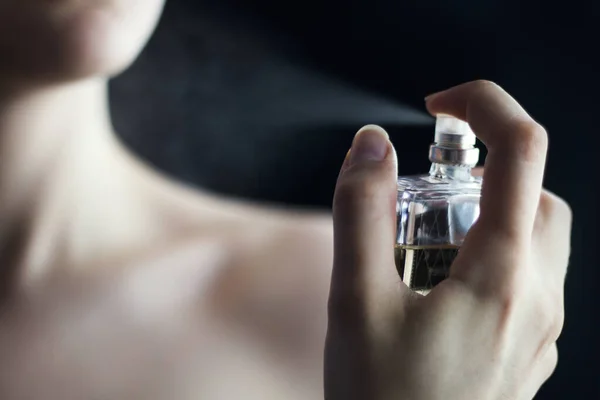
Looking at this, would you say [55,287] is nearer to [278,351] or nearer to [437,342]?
[278,351]

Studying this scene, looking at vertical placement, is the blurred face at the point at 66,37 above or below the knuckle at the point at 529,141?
above

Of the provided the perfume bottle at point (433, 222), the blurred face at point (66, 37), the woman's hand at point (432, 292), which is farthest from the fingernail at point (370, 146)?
the blurred face at point (66, 37)

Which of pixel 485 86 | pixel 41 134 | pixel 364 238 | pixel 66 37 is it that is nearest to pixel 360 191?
pixel 364 238

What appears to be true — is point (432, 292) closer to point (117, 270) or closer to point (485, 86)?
point (485, 86)

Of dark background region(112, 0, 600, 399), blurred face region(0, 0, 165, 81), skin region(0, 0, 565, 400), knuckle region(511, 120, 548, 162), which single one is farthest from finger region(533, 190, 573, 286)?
blurred face region(0, 0, 165, 81)

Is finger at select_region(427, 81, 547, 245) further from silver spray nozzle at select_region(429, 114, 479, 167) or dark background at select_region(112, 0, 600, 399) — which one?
dark background at select_region(112, 0, 600, 399)

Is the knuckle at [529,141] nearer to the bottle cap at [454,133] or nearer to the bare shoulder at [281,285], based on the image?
the bottle cap at [454,133]
